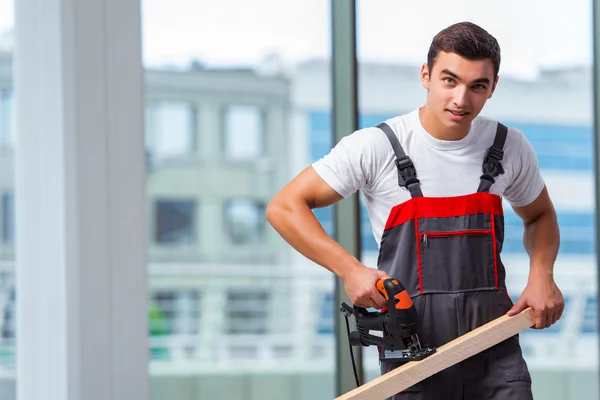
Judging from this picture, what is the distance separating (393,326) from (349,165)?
34 centimetres

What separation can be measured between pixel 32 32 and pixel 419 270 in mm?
1268

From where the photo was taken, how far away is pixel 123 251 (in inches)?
88.2

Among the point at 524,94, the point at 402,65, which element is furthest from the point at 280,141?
the point at 524,94

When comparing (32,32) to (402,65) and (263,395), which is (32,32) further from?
(402,65)

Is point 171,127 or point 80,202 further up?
point 171,127

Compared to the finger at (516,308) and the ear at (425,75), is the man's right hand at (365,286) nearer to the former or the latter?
the finger at (516,308)

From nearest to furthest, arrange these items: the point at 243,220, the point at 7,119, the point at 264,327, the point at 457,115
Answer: the point at 457,115 → the point at 7,119 → the point at 243,220 → the point at 264,327

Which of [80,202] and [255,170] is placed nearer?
[80,202]

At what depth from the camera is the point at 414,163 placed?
162 cm

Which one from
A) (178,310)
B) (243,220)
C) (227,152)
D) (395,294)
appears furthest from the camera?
(178,310)

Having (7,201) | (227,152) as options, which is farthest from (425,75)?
(227,152)

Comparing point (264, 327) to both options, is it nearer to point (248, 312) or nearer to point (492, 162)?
point (248, 312)

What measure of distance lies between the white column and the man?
2.59 ft

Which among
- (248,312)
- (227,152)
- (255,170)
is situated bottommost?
(248,312)
